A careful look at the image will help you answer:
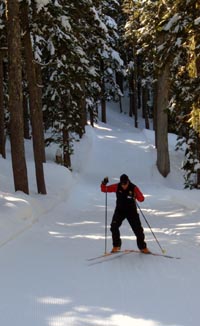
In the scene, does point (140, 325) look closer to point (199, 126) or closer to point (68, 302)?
point (68, 302)

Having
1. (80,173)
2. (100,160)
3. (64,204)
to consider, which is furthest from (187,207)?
(100,160)

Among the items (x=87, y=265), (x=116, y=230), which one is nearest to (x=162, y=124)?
(x=116, y=230)

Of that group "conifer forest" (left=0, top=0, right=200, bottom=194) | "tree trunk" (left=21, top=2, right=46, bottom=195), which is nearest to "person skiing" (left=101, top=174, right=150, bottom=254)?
"conifer forest" (left=0, top=0, right=200, bottom=194)

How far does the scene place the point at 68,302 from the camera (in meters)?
6.14

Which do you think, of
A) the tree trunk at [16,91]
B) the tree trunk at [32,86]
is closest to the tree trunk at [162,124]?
the tree trunk at [32,86]

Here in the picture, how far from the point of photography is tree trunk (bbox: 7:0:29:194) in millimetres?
13338

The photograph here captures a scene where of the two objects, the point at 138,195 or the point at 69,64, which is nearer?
the point at 138,195

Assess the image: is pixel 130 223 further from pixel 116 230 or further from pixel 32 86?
pixel 32 86

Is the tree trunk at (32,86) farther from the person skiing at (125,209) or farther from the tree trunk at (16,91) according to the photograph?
the person skiing at (125,209)

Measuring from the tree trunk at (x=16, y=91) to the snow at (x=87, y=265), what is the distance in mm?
912

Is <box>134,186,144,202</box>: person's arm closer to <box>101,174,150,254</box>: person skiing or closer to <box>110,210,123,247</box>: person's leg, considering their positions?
<box>101,174,150,254</box>: person skiing

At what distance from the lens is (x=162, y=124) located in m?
24.1

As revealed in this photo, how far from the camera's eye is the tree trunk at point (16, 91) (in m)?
13.3

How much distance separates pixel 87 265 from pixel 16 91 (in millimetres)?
7661
